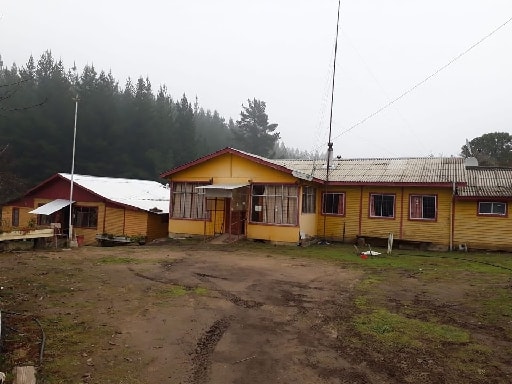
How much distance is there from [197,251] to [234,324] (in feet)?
31.8

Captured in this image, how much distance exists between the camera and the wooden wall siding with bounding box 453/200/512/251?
18.1 m

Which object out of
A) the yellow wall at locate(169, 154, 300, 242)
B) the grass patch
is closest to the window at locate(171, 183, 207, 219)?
the yellow wall at locate(169, 154, 300, 242)

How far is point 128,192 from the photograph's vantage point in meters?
29.4

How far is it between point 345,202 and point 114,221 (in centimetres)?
1494

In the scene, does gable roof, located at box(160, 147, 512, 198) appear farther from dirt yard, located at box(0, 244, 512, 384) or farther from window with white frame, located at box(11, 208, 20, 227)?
window with white frame, located at box(11, 208, 20, 227)

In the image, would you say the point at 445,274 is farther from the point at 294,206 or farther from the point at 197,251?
the point at 197,251

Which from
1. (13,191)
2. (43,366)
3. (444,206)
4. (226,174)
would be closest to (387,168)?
(444,206)

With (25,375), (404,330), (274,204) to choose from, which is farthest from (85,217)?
(404,330)

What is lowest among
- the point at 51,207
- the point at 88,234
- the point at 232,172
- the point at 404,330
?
the point at 88,234

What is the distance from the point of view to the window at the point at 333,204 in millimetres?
21391

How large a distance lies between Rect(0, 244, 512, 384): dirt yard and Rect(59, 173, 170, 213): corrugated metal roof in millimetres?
13954

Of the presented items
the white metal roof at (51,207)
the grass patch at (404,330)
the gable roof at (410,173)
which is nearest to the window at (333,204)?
the gable roof at (410,173)

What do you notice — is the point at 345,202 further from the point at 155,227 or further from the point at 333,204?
the point at 155,227

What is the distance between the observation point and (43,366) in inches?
210
